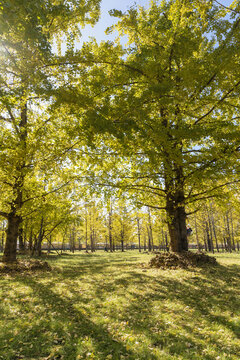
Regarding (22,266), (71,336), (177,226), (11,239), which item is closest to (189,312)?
(71,336)

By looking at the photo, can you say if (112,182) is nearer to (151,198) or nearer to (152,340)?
(151,198)

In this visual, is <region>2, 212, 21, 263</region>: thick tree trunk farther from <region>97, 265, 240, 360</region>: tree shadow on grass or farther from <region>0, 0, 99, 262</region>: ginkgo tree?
<region>97, 265, 240, 360</region>: tree shadow on grass

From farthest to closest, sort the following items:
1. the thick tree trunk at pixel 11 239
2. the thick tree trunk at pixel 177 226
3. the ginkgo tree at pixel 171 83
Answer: the thick tree trunk at pixel 11 239, the thick tree trunk at pixel 177 226, the ginkgo tree at pixel 171 83

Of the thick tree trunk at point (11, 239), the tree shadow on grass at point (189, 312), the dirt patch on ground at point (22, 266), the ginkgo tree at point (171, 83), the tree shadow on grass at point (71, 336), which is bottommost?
the tree shadow on grass at point (189, 312)

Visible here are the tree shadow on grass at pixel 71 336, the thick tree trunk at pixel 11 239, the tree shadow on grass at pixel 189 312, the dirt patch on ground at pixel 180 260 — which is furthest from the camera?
the thick tree trunk at pixel 11 239

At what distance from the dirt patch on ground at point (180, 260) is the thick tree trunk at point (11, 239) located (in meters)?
8.89

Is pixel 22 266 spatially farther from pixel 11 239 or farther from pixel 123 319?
pixel 123 319

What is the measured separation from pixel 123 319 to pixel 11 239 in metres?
10.3

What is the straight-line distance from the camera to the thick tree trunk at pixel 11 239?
1285 centimetres

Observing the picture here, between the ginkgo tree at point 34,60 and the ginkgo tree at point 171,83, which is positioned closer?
the ginkgo tree at point 34,60

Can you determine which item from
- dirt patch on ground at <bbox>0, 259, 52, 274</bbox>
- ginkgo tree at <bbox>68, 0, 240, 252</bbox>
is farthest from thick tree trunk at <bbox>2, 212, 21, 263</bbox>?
ginkgo tree at <bbox>68, 0, 240, 252</bbox>

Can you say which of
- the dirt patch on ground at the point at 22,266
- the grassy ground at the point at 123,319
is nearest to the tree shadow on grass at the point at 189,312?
the grassy ground at the point at 123,319

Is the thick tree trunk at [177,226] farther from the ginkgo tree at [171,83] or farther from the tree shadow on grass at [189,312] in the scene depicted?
the ginkgo tree at [171,83]

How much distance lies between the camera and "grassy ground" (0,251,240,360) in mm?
4000
